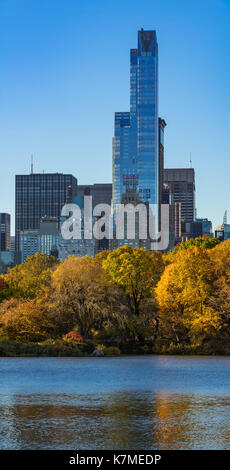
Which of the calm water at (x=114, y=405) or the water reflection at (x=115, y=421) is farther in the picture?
the calm water at (x=114, y=405)

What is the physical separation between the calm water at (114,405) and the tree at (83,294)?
15.5 meters

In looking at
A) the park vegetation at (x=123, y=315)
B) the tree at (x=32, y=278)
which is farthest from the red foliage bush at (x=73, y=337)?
the tree at (x=32, y=278)

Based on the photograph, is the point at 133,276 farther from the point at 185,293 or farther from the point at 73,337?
the point at 73,337

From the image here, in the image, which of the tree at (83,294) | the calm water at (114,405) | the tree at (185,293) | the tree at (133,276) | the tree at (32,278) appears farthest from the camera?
the tree at (32,278)

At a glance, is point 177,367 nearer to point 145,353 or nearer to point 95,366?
point 95,366

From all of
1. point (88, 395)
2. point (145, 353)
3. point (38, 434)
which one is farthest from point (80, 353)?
point (38, 434)

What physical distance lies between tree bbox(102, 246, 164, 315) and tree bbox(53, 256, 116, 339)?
401 cm

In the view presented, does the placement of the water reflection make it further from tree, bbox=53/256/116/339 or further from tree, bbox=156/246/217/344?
tree, bbox=53/256/116/339

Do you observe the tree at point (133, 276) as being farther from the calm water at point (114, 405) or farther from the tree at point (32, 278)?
the calm water at point (114, 405)

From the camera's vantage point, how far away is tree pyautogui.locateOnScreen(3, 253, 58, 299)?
3657 inches

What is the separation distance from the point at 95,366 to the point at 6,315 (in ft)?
62.1

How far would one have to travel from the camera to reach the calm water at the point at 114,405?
2898 cm

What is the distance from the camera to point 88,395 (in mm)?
43281

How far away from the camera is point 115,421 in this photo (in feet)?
110
